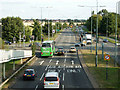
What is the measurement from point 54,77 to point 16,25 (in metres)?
75.3

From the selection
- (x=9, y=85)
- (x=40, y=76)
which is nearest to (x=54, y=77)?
(x=9, y=85)

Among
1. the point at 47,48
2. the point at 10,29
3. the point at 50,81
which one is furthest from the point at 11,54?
the point at 10,29

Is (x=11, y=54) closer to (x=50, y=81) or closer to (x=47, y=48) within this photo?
(x=50, y=81)

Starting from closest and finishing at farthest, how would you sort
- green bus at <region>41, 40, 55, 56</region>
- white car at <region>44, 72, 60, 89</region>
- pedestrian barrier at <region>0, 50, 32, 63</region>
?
white car at <region>44, 72, 60, 89</region>, pedestrian barrier at <region>0, 50, 32, 63</region>, green bus at <region>41, 40, 55, 56</region>

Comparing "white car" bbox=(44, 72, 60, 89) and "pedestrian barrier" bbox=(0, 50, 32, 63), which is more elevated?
"pedestrian barrier" bbox=(0, 50, 32, 63)

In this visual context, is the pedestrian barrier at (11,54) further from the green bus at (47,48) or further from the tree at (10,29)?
the tree at (10,29)

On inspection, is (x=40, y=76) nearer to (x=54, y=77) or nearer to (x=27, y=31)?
(x=54, y=77)

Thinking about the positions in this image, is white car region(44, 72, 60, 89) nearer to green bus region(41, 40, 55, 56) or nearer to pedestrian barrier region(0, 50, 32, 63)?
pedestrian barrier region(0, 50, 32, 63)

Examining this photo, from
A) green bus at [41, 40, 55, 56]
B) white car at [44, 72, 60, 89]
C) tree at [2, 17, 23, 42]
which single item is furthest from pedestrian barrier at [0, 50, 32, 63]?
tree at [2, 17, 23, 42]

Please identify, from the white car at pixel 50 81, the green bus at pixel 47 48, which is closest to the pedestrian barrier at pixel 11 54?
the green bus at pixel 47 48

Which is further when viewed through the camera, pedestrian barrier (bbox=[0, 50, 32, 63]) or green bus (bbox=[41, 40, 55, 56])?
green bus (bbox=[41, 40, 55, 56])

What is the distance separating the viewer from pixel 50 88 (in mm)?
22203

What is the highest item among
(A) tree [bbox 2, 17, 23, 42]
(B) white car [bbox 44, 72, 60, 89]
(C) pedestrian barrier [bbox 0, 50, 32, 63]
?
(A) tree [bbox 2, 17, 23, 42]

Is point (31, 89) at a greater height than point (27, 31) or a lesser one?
lesser
